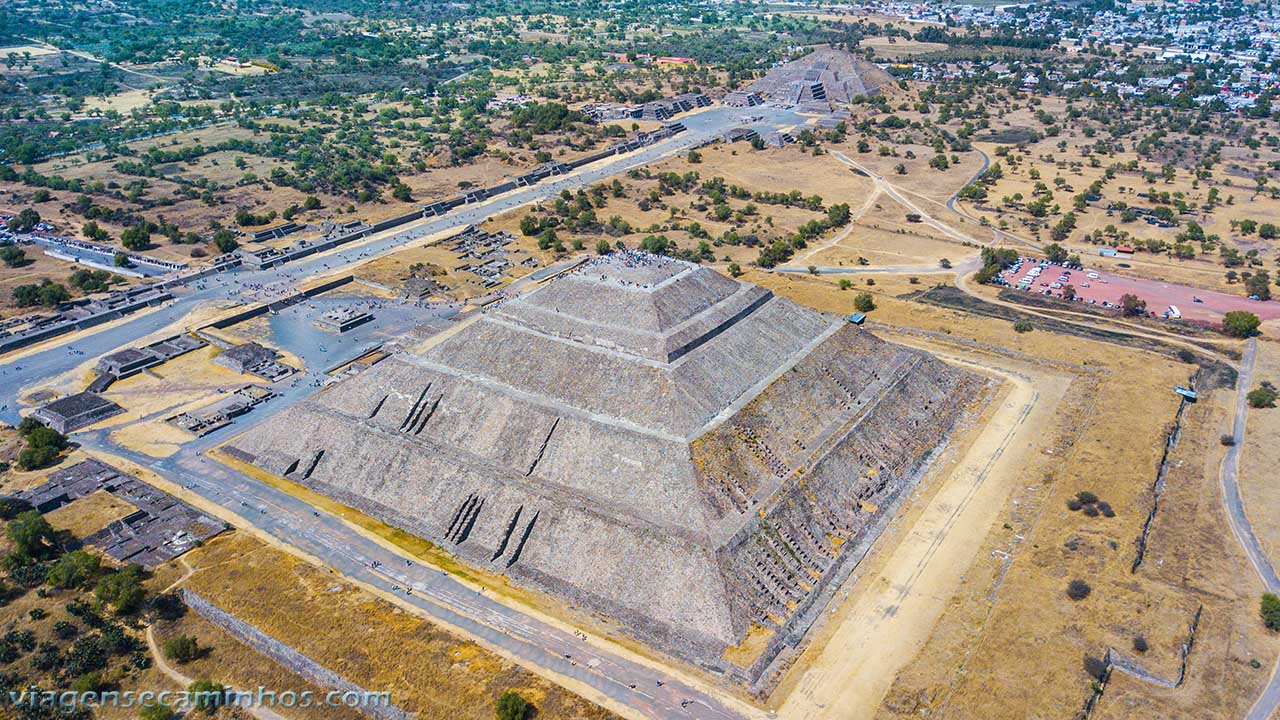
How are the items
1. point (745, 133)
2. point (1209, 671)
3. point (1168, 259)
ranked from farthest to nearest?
1. point (745, 133)
2. point (1168, 259)
3. point (1209, 671)

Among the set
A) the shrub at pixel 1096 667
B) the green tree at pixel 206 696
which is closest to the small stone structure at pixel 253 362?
the green tree at pixel 206 696

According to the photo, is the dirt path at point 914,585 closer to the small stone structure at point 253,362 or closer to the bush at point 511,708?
the bush at point 511,708

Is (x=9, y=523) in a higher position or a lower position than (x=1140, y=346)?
higher

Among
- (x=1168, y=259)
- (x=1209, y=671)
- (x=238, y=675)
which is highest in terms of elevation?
(x=238, y=675)

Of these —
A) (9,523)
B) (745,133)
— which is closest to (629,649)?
(9,523)

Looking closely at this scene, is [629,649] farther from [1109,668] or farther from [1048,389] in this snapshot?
[1048,389]

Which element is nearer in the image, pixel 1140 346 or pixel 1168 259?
pixel 1140 346
